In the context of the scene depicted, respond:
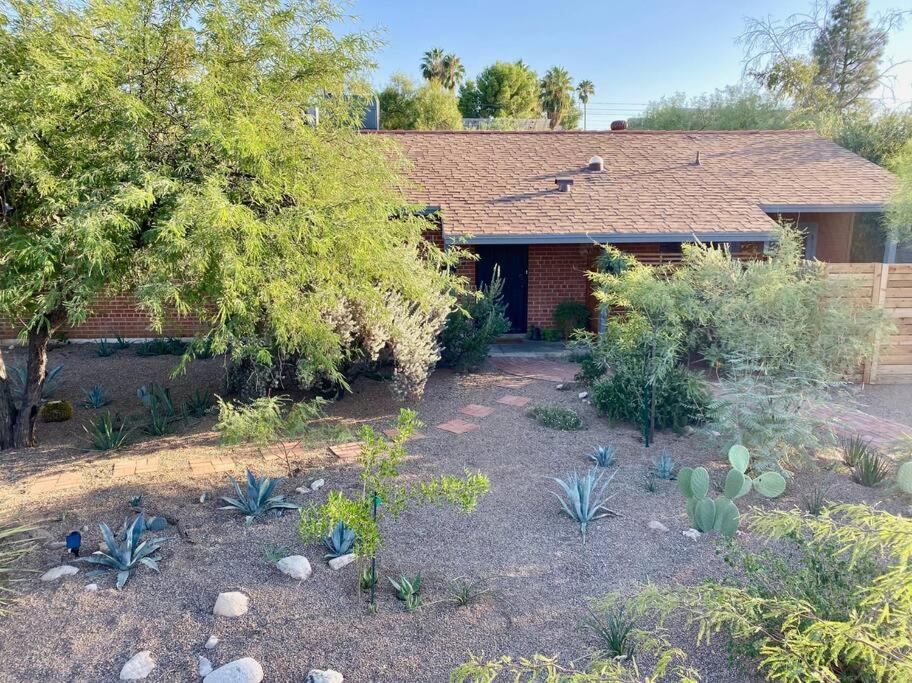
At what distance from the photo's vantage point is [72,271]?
4.57 meters

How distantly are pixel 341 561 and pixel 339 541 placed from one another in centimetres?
15

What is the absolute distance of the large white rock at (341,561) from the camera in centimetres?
393

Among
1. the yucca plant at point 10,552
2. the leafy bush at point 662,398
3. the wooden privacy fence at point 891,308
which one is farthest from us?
the wooden privacy fence at point 891,308

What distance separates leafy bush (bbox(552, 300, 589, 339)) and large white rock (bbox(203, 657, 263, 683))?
9.73 metres

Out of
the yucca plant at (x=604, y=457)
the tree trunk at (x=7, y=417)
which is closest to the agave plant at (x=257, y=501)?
the yucca plant at (x=604, y=457)

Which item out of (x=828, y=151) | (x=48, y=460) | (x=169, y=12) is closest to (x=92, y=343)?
(x=48, y=460)

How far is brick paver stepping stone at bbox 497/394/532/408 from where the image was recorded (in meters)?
7.57

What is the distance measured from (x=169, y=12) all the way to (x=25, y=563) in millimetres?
4379

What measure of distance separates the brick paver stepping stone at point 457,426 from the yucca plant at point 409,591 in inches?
118

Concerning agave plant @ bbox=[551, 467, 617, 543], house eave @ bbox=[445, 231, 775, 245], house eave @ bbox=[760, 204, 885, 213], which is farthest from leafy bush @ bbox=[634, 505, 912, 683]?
house eave @ bbox=[760, 204, 885, 213]

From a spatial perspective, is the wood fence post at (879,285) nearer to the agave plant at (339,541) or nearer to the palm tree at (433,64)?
Answer: the agave plant at (339,541)

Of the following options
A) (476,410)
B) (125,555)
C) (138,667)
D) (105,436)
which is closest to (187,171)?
(105,436)

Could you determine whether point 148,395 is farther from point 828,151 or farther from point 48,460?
point 828,151

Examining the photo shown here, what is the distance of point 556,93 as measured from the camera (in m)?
42.8
